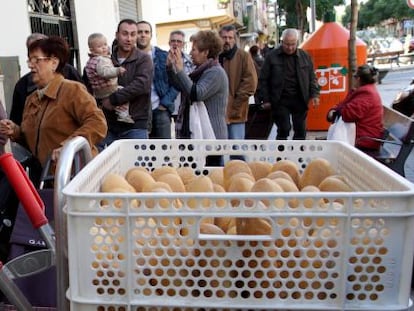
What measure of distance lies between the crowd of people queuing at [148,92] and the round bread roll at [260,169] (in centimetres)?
97

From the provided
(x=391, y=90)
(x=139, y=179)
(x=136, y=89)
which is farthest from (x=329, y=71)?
(x=391, y=90)

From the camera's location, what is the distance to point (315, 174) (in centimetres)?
174

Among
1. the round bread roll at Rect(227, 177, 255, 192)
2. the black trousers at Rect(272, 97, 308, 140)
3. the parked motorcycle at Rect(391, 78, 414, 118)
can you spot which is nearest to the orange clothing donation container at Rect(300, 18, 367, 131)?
the parked motorcycle at Rect(391, 78, 414, 118)

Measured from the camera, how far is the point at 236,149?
6.79 ft

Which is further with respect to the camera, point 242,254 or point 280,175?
point 280,175

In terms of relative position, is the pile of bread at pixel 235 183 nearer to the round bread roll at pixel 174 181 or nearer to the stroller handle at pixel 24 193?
the round bread roll at pixel 174 181

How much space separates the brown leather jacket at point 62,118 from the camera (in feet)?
9.57

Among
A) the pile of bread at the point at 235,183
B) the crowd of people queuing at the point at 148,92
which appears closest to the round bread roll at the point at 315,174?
the pile of bread at the point at 235,183

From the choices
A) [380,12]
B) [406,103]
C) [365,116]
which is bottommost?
[406,103]

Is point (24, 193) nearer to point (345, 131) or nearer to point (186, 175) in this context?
point (186, 175)

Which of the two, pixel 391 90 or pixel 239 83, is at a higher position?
pixel 239 83

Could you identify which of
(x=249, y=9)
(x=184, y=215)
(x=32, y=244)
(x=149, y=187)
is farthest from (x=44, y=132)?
(x=249, y=9)

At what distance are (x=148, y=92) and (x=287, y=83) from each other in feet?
8.16

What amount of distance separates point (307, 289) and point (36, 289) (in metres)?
0.99
